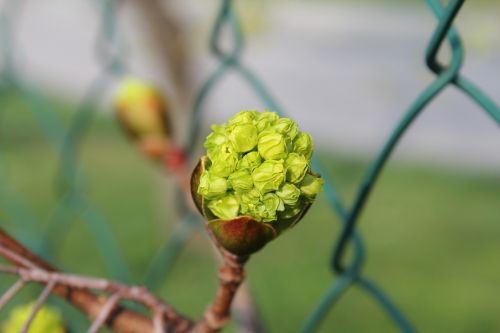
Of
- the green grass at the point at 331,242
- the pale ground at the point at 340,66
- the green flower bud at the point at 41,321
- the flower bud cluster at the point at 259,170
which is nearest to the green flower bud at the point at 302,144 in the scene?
the flower bud cluster at the point at 259,170

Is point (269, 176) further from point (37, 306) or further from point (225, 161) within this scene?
point (37, 306)

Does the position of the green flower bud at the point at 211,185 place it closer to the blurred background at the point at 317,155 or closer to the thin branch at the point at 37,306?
the thin branch at the point at 37,306

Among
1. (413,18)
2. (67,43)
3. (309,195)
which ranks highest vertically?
(309,195)

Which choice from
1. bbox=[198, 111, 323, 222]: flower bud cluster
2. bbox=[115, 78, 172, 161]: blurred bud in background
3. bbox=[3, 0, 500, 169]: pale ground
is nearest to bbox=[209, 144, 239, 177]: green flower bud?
bbox=[198, 111, 323, 222]: flower bud cluster

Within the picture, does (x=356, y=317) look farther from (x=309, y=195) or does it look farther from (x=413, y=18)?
(x=413, y=18)

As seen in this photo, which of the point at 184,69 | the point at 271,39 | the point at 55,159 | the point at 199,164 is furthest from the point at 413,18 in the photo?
the point at 199,164

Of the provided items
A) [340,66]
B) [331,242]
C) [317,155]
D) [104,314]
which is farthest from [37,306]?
[340,66]

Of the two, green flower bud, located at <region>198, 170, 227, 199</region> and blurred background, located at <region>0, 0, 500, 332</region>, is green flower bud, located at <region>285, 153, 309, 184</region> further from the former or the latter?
blurred background, located at <region>0, 0, 500, 332</region>
